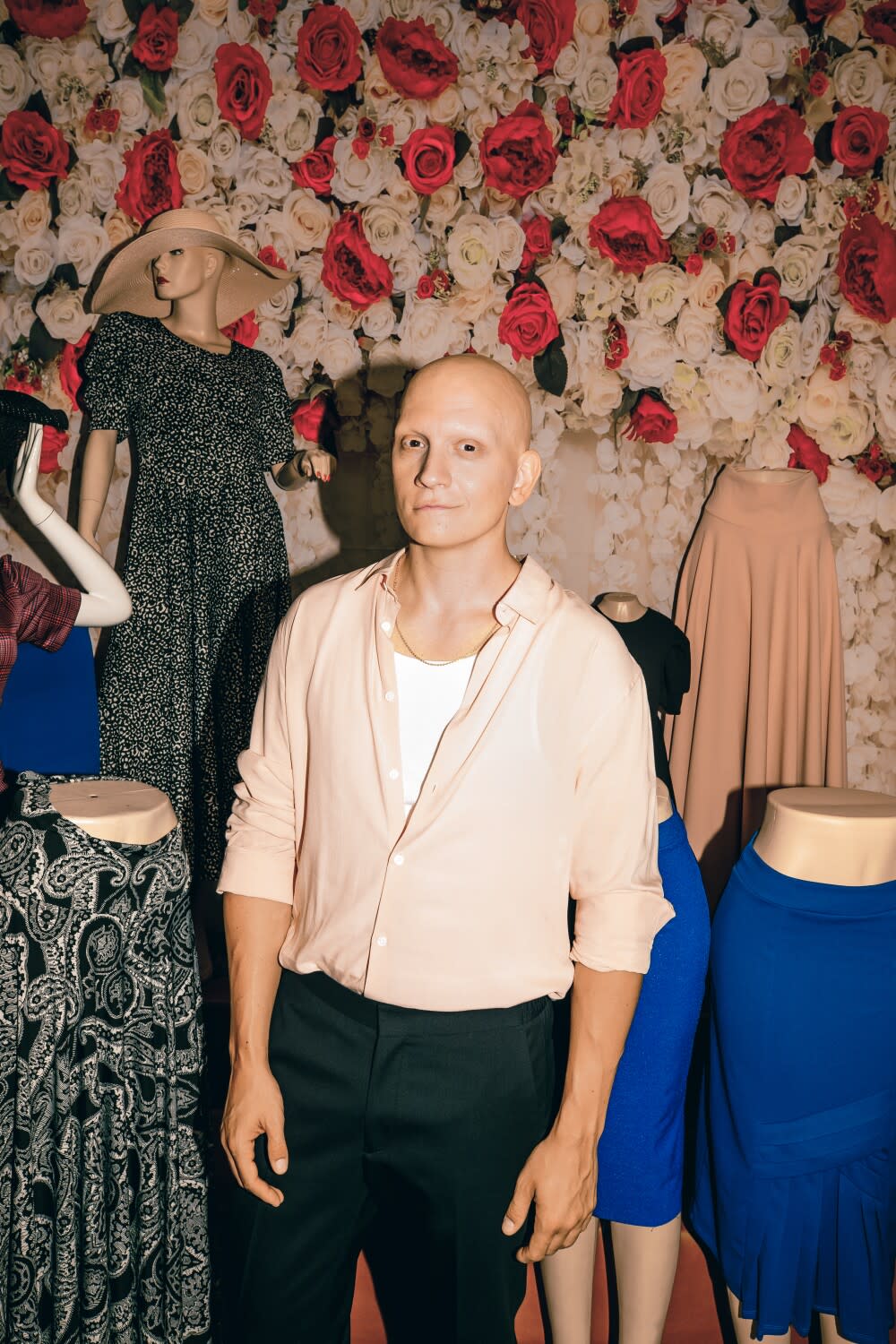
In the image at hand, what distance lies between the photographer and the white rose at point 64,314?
279 centimetres

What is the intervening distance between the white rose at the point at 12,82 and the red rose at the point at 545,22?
1.31 meters

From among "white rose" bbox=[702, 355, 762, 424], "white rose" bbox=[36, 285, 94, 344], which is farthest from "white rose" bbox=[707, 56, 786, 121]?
"white rose" bbox=[36, 285, 94, 344]

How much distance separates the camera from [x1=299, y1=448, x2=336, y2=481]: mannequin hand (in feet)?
7.58

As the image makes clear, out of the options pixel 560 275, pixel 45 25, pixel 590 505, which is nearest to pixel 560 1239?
pixel 590 505

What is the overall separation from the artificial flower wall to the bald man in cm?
180

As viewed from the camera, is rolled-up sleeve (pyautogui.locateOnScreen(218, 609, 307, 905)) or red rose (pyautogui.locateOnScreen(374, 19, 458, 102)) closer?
rolled-up sleeve (pyautogui.locateOnScreen(218, 609, 307, 905))

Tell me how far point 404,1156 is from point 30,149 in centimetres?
278

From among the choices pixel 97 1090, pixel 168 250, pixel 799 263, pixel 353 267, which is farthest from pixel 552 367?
pixel 97 1090

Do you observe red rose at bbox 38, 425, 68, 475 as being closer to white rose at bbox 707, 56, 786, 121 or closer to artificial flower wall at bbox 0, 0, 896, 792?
artificial flower wall at bbox 0, 0, 896, 792

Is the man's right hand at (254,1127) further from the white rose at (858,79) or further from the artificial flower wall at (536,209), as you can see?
the white rose at (858,79)

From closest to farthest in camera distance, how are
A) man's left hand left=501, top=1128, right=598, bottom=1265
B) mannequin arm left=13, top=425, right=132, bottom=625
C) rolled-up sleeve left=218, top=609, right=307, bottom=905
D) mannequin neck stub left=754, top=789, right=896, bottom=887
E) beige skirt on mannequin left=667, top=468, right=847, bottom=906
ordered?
man's left hand left=501, top=1128, right=598, bottom=1265
rolled-up sleeve left=218, top=609, right=307, bottom=905
mannequin neck stub left=754, top=789, right=896, bottom=887
mannequin arm left=13, top=425, right=132, bottom=625
beige skirt on mannequin left=667, top=468, right=847, bottom=906

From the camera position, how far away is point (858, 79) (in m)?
2.66

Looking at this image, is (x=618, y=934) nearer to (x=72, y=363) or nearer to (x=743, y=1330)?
(x=743, y=1330)

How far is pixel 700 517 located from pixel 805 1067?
1.77 m
